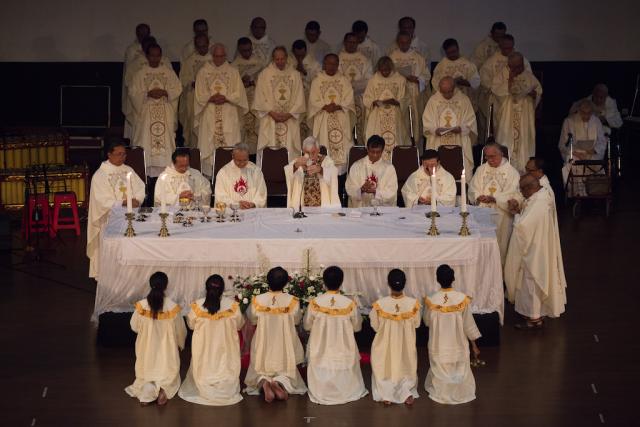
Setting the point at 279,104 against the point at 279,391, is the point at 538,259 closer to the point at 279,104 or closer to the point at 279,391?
the point at 279,391

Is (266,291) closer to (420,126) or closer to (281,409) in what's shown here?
(281,409)

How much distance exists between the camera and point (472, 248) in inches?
426

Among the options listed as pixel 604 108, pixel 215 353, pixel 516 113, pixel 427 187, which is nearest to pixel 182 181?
pixel 427 187

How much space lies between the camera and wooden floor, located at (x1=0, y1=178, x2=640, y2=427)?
362 inches

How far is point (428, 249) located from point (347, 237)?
0.74 meters

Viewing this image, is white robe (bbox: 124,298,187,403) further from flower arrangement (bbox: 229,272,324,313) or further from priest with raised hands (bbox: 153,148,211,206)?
priest with raised hands (bbox: 153,148,211,206)

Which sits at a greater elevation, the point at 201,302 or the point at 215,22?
the point at 215,22

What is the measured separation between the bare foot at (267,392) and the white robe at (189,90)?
8.54 metres

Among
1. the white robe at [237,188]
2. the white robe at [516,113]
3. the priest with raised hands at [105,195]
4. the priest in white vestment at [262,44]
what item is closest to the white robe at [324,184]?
the white robe at [237,188]

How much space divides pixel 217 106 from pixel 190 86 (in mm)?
917

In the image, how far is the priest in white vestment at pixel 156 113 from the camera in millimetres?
16984

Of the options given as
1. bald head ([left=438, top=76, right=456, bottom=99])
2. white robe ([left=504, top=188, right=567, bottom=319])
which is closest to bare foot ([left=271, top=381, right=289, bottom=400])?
white robe ([left=504, top=188, right=567, bottom=319])

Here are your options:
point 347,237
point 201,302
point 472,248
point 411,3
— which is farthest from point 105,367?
point 411,3

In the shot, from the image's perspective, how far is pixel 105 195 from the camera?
41.9 feet
